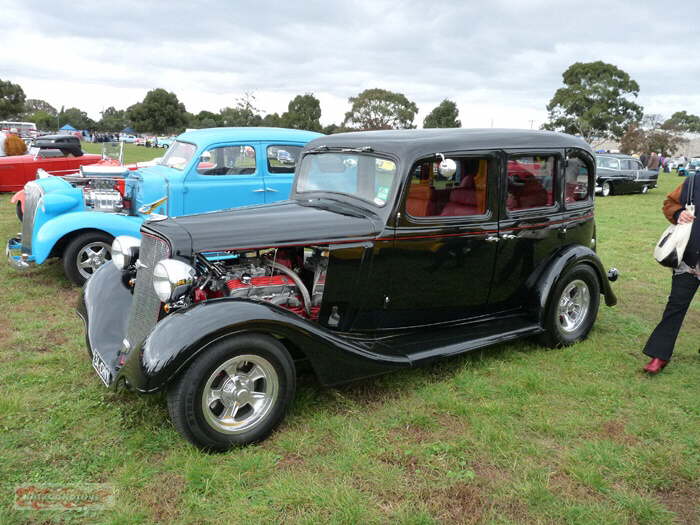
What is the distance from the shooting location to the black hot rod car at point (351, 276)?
306 cm

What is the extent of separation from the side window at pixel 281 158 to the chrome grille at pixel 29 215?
3.03 metres

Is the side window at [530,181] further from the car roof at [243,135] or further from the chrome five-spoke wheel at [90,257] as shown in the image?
the chrome five-spoke wheel at [90,257]

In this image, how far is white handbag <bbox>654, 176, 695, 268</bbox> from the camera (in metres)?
3.95

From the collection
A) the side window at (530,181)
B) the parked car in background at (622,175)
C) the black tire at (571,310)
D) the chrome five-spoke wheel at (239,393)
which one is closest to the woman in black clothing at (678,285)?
the black tire at (571,310)

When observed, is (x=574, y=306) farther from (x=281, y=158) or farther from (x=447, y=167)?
(x=281, y=158)

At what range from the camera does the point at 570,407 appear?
3.77 m

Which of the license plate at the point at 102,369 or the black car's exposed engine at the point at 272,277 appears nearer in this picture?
the license plate at the point at 102,369

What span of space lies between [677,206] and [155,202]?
613 cm

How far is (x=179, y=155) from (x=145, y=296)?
4.61m

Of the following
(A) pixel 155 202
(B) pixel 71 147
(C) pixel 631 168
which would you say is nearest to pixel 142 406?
(A) pixel 155 202

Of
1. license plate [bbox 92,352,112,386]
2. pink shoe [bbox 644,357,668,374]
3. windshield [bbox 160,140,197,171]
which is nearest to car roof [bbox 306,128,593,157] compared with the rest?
pink shoe [bbox 644,357,668,374]

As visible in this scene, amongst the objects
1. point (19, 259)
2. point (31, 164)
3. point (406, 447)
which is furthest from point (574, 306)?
point (31, 164)

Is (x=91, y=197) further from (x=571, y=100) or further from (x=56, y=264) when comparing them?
(x=571, y=100)

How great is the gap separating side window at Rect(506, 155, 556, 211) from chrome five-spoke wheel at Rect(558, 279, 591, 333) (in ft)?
2.86
